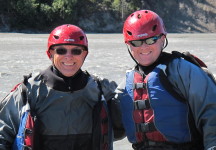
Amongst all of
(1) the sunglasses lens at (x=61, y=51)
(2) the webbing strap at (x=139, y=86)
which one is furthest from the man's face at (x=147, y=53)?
(1) the sunglasses lens at (x=61, y=51)

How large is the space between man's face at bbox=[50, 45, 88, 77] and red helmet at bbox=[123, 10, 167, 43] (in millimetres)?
369

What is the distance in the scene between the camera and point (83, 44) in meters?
2.92

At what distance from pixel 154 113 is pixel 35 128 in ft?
2.61

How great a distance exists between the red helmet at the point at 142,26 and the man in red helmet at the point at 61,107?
0.34 metres

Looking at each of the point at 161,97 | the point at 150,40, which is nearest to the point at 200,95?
the point at 161,97

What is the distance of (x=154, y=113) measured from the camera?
9.02 ft

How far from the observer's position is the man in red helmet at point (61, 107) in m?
2.76

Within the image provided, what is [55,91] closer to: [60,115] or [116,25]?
[60,115]

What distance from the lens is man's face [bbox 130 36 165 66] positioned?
281cm

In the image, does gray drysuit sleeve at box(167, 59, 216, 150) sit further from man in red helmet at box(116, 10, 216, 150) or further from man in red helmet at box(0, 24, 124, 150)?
man in red helmet at box(0, 24, 124, 150)

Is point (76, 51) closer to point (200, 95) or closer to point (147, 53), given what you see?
point (147, 53)

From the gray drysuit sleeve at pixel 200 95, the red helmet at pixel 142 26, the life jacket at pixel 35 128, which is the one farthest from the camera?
the red helmet at pixel 142 26

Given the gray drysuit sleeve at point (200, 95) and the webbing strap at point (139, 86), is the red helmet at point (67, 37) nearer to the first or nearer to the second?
the webbing strap at point (139, 86)

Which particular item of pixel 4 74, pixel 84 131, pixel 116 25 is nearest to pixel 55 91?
pixel 84 131
